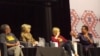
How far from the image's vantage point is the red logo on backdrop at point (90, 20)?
27.6ft

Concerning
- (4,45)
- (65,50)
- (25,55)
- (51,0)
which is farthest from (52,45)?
(51,0)

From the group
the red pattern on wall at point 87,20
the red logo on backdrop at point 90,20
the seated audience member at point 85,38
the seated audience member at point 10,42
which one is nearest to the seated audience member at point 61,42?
the seated audience member at point 85,38

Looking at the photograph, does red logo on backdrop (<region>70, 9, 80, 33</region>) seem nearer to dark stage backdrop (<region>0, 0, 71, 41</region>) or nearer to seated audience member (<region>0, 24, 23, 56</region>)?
dark stage backdrop (<region>0, 0, 71, 41</region>)

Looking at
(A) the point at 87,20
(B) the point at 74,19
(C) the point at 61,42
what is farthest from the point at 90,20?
(C) the point at 61,42

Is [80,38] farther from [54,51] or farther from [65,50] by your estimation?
[54,51]

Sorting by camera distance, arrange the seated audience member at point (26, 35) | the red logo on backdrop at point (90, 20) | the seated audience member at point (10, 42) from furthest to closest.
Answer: the red logo on backdrop at point (90, 20), the seated audience member at point (26, 35), the seated audience member at point (10, 42)

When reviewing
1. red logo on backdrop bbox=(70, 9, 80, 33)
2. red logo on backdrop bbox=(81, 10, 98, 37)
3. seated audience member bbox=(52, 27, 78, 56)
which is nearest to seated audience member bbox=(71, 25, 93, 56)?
seated audience member bbox=(52, 27, 78, 56)

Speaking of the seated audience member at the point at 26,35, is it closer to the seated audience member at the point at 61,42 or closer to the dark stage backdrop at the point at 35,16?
the seated audience member at the point at 61,42

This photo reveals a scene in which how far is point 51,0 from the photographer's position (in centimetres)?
851

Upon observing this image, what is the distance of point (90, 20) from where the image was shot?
851cm

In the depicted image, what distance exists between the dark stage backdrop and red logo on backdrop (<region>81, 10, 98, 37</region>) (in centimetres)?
43

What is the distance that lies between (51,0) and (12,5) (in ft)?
3.38

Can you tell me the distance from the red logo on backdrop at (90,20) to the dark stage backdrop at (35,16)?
0.43 m

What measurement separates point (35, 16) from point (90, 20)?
1.46 meters
